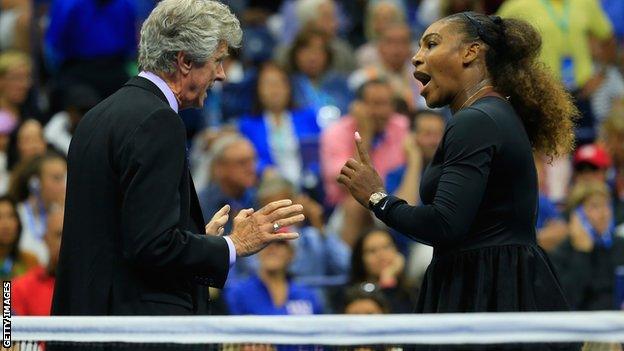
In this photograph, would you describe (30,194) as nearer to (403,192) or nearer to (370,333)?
(403,192)

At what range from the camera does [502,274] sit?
4484 millimetres

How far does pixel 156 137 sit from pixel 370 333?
968 mm

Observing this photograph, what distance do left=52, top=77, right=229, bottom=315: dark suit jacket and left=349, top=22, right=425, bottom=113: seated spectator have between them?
7.07 meters

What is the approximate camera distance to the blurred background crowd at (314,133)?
8.55 m

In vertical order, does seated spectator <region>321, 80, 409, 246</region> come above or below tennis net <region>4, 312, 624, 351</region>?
above

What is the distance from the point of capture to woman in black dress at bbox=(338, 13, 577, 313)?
14.5ft

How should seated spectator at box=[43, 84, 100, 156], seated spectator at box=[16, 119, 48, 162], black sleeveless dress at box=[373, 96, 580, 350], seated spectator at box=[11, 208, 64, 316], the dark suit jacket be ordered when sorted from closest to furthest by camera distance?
the dark suit jacket, black sleeveless dress at box=[373, 96, 580, 350], seated spectator at box=[11, 208, 64, 316], seated spectator at box=[16, 119, 48, 162], seated spectator at box=[43, 84, 100, 156]

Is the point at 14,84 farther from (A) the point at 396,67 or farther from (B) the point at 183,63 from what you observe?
(B) the point at 183,63

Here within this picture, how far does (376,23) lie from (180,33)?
25.4 feet

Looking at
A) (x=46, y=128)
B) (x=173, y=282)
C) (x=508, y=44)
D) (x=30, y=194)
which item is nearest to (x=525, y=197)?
(x=508, y=44)

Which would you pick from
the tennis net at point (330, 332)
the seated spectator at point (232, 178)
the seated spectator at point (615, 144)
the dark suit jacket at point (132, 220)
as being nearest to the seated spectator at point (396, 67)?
the seated spectator at point (615, 144)

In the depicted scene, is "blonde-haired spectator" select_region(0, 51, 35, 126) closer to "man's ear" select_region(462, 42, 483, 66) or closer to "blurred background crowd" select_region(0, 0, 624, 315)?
"blurred background crowd" select_region(0, 0, 624, 315)

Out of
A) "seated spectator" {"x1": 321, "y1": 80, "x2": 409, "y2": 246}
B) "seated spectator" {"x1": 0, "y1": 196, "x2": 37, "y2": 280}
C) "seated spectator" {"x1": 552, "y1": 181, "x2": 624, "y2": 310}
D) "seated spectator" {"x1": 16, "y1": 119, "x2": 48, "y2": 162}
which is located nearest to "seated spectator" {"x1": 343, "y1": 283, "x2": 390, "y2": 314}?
"seated spectator" {"x1": 552, "y1": 181, "x2": 624, "y2": 310}

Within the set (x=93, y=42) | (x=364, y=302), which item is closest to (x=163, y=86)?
(x=364, y=302)
